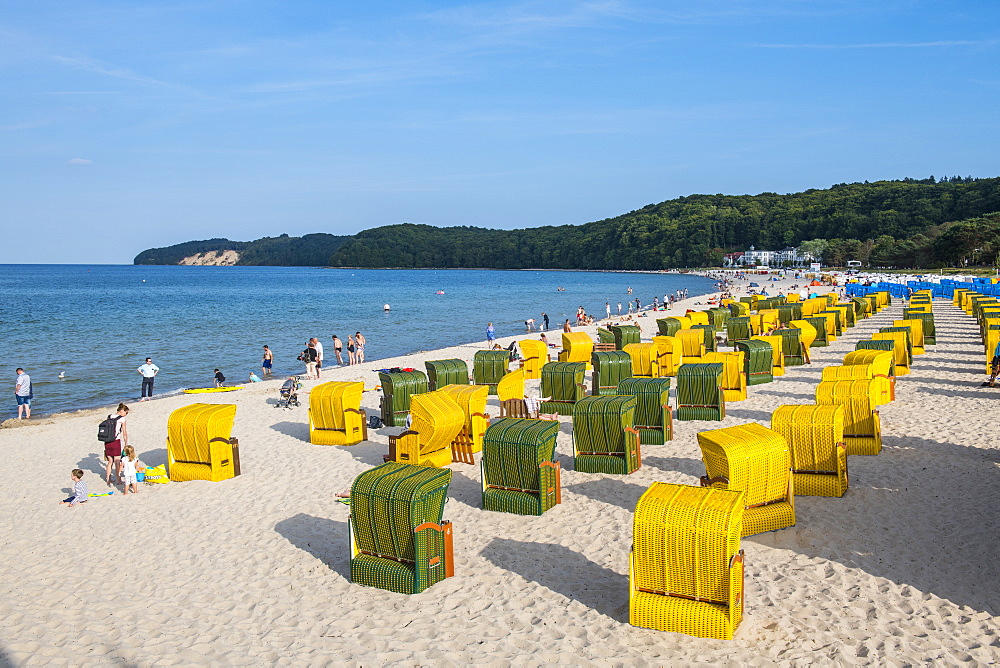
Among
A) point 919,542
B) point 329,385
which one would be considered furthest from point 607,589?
point 329,385

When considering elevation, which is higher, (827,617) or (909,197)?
(909,197)

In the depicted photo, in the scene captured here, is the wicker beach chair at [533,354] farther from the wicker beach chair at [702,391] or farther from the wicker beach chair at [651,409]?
the wicker beach chair at [651,409]

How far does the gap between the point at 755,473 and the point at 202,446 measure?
858 centimetres

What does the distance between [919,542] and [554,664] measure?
492 cm

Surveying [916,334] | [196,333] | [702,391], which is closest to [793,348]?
[916,334]

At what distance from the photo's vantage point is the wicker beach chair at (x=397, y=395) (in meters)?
15.8

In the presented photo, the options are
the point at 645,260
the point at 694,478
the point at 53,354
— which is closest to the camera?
the point at 694,478

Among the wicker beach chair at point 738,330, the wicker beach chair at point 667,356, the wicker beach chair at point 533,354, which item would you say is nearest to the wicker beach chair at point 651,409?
the wicker beach chair at point 667,356

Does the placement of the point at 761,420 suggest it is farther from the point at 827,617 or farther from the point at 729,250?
the point at 729,250

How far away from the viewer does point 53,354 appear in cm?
3616

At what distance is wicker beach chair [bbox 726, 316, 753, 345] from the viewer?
25.6m

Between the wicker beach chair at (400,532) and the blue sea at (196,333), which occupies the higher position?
the wicker beach chair at (400,532)

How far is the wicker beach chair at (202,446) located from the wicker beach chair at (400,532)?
16.6 ft

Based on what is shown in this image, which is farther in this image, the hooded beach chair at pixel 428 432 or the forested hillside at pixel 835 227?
the forested hillside at pixel 835 227
